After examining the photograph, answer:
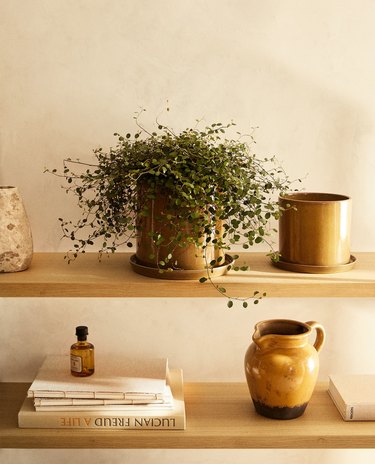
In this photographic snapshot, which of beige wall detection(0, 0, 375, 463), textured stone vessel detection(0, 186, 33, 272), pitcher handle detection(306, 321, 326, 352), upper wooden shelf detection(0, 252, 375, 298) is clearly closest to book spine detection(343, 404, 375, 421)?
pitcher handle detection(306, 321, 326, 352)

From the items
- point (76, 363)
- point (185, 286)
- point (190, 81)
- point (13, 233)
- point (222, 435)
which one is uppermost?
point (190, 81)

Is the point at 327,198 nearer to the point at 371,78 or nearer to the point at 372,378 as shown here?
the point at 371,78

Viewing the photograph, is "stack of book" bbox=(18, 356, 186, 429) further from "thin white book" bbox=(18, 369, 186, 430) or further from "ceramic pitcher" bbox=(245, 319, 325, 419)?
"ceramic pitcher" bbox=(245, 319, 325, 419)

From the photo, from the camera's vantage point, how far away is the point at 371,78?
169 centimetres

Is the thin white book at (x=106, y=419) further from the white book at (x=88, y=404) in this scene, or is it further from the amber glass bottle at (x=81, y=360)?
the amber glass bottle at (x=81, y=360)

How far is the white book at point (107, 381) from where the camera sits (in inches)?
61.4

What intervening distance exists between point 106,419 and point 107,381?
0.10 m

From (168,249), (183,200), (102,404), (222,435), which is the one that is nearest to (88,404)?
(102,404)

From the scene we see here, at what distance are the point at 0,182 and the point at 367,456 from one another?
1184 mm

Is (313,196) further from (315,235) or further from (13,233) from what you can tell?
(13,233)

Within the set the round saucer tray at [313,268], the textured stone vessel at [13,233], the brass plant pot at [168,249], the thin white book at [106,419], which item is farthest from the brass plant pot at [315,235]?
the textured stone vessel at [13,233]

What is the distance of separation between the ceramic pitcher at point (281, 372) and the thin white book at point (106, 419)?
0.18 meters

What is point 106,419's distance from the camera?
153 cm

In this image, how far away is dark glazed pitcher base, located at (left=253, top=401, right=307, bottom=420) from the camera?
1.56m
